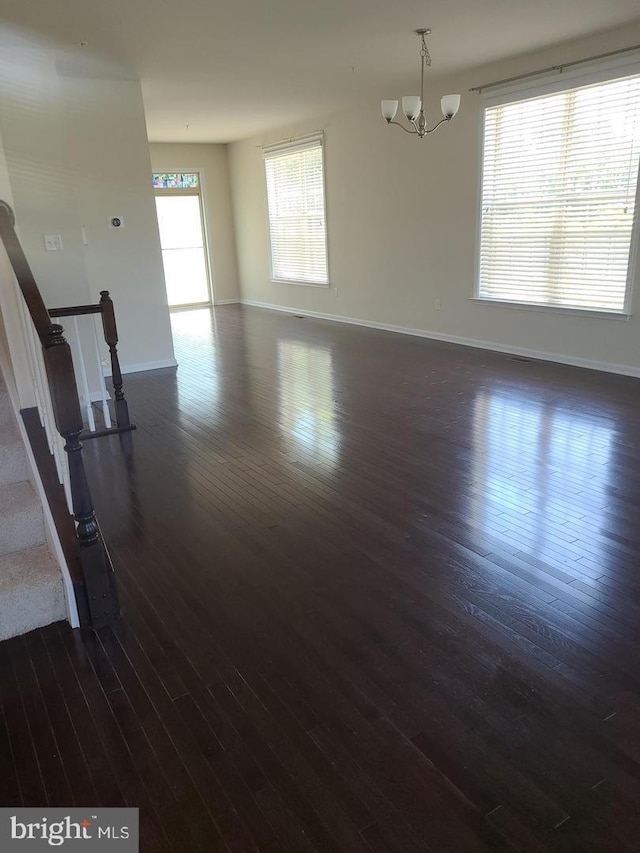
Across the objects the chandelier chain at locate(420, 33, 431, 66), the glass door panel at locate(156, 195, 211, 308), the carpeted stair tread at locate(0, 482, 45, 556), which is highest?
the chandelier chain at locate(420, 33, 431, 66)

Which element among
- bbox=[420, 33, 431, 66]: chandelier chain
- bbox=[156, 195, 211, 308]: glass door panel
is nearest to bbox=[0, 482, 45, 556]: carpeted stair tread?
bbox=[420, 33, 431, 66]: chandelier chain

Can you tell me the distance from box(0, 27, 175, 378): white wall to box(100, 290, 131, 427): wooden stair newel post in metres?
0.84

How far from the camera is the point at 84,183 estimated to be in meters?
5.57

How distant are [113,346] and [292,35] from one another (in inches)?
103

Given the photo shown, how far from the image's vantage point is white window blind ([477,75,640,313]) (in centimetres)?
495

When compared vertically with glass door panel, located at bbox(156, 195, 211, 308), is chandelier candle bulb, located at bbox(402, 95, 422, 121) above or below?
above

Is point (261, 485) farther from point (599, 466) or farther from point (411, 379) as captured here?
point (411, 379)

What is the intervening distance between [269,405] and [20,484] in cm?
243

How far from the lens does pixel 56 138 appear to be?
185 inches

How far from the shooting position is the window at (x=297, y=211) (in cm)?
864

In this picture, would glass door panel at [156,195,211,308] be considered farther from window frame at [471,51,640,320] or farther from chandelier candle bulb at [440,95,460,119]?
chandelier candle bulb at [440,95,460,119]

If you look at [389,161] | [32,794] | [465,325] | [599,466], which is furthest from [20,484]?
[389,161]

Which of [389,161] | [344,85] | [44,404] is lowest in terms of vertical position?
[44,404]

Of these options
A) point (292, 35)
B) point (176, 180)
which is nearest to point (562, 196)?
point (292, 35)
